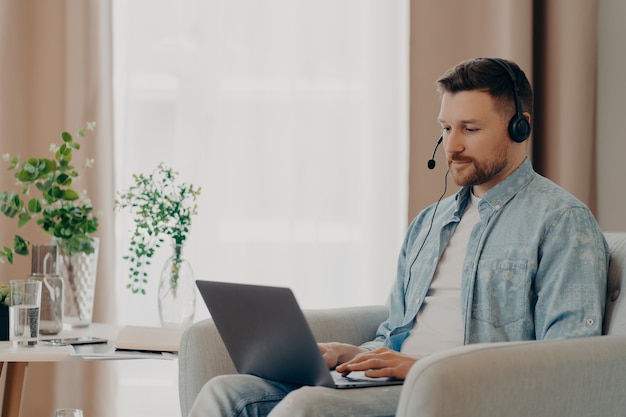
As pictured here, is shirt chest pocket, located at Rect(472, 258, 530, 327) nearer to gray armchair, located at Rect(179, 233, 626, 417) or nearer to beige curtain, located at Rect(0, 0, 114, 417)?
gray armchair, located at Rect(179, 233, 626, 417)

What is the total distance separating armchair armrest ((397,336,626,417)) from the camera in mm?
1152

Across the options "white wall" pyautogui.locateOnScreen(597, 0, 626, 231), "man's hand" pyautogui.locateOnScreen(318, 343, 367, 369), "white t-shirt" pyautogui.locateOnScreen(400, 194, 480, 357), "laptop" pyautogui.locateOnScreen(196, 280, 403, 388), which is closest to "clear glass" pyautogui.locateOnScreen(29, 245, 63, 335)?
"laptop" pyautogui.locateOnScreen(196, 280, 403, 388)

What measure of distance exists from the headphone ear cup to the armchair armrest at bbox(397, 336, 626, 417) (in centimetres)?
45

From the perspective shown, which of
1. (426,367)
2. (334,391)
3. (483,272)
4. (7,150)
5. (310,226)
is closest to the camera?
(426,367)

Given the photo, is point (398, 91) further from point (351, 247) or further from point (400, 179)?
point (351, 247)

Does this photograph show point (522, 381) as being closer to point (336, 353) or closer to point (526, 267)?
point (526, 267)

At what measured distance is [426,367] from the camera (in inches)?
45.8

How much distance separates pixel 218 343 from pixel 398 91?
4.29 feet

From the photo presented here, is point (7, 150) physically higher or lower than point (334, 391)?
higher

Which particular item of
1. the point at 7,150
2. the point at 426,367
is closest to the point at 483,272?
the point at 426,367

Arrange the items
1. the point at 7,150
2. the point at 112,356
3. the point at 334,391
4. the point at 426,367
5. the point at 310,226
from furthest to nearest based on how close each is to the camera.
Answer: the point at 310,226, the point at 7,150, the point at 112,356, the point at 334,391, the point at 426,367

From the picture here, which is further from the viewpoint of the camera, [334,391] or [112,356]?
[112,356]

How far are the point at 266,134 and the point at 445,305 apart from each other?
1198mm

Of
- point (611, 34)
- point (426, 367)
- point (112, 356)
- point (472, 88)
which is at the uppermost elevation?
point (611, 34)
